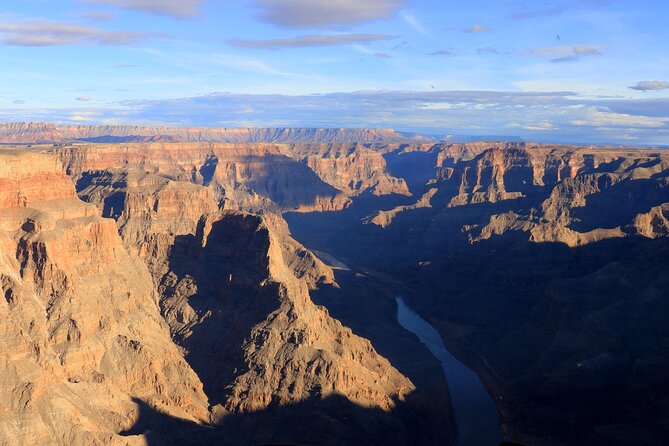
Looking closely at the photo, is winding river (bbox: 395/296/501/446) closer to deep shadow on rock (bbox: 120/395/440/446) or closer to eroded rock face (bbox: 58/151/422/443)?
eroded rock face (bbox: 58/151/422/443)

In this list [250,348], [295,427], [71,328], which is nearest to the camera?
[295,427]

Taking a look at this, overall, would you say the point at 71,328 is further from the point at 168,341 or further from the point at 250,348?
the point at 250,348

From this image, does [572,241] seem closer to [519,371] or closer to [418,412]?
[519,371]

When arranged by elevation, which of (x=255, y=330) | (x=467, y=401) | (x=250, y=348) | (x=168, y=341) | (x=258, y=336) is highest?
(x=255, y=330)

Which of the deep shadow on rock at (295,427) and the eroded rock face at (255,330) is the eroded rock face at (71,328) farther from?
the eroded rock face at (255,330)

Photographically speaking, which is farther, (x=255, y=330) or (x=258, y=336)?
(x=255, y=330)

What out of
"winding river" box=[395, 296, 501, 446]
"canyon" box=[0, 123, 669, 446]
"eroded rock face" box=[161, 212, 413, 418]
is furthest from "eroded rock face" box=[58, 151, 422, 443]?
"winding river" box=[395, 296, 501, 446]

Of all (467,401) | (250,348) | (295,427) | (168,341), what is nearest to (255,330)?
(250,348)
